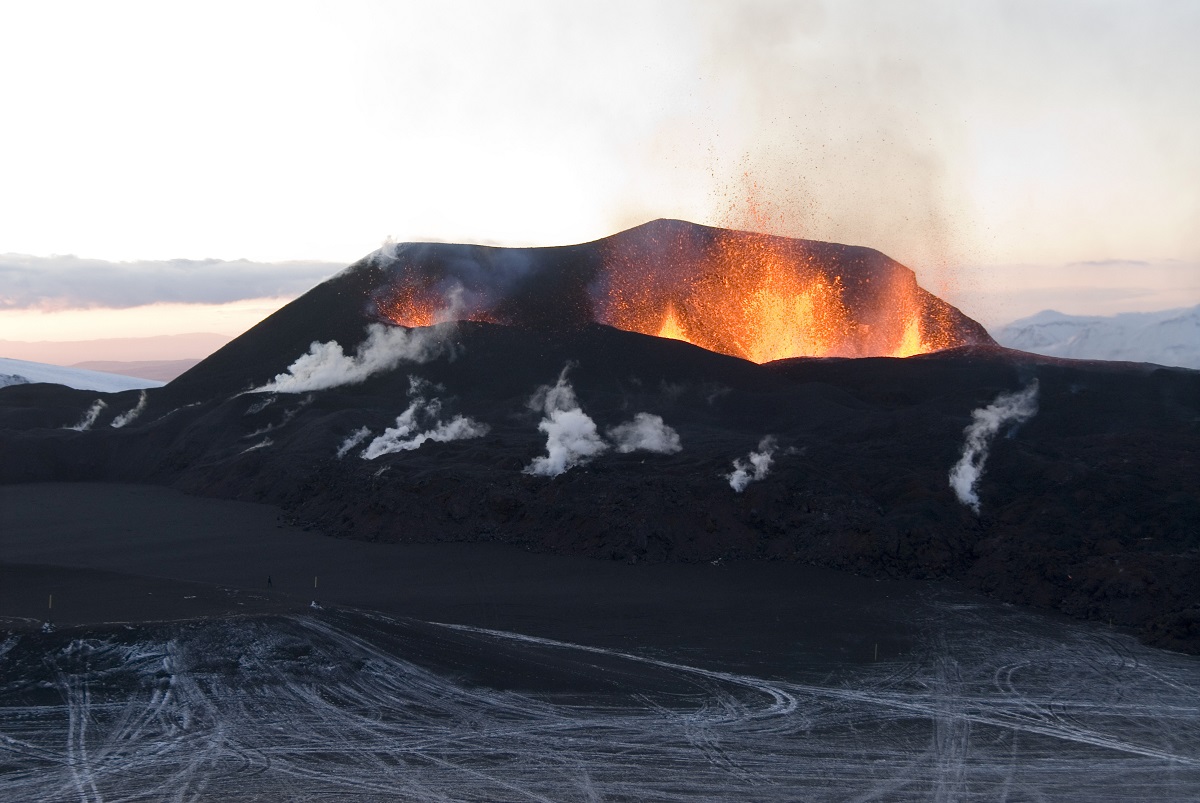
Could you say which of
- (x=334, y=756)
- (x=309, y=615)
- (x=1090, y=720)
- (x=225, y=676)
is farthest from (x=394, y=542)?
(x=1090, y=720)

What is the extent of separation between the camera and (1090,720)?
1566 cm

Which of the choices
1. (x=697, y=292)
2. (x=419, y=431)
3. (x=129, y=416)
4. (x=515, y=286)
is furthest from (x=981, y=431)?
(x=129, y=416)

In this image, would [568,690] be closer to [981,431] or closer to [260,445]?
[981,431]

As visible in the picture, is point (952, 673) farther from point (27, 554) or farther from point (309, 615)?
point (27, 554)

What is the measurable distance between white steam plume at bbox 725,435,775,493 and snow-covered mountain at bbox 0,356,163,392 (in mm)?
79776

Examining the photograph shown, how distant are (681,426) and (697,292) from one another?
26.1 m

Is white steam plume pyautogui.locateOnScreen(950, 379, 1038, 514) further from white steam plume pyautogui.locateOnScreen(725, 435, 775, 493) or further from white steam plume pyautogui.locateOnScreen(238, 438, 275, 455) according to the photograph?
white steam plume pyautogui.locateOnScreen(238, 438, 275, 455)

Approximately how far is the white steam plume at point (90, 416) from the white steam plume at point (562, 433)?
2671 centimetres

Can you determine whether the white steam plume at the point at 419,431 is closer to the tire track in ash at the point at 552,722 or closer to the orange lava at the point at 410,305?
the orange lava at the point at 410,305

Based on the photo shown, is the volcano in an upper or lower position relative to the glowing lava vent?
lower

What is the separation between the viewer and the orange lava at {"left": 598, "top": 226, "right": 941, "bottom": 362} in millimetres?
62531

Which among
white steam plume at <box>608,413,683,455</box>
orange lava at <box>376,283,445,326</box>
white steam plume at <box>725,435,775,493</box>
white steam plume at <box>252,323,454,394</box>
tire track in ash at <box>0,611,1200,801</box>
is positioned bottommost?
tire track in ash at <box>0,611,1200,801</box>

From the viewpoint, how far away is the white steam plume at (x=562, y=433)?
107ft

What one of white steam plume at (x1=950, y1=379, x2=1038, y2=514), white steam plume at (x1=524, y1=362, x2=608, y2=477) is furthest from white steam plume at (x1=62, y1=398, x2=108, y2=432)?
white steam plume at (x1=950, y1=379, x2=1038, y2=514)
